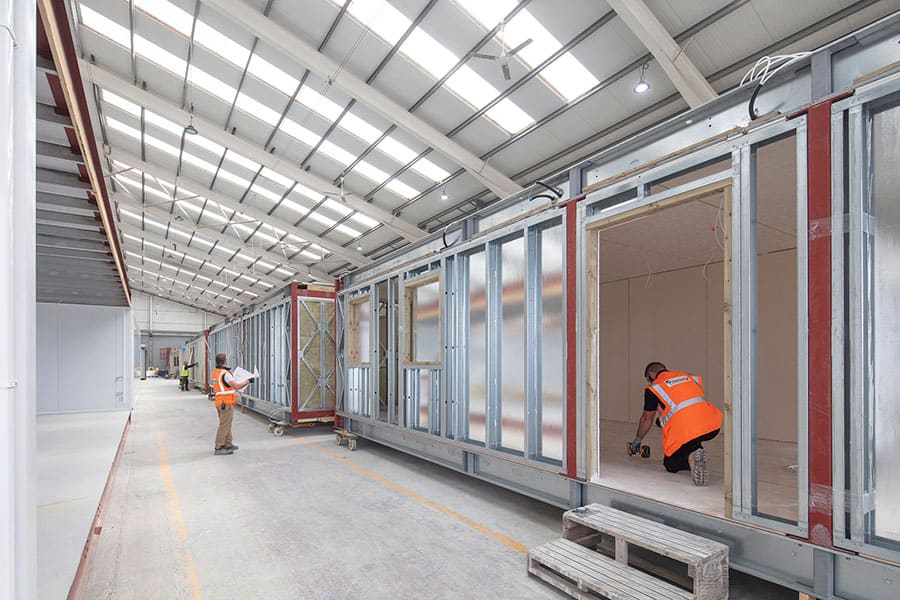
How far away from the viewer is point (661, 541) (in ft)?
12.6

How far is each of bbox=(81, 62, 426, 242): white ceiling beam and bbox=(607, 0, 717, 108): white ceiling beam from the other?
A: 9.98 meters

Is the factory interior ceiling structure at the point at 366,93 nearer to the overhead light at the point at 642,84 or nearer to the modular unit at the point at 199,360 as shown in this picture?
the overhead light at the point at 642,84

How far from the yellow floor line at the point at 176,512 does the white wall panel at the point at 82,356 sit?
107 inches

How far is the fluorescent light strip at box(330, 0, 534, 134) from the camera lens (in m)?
8.89

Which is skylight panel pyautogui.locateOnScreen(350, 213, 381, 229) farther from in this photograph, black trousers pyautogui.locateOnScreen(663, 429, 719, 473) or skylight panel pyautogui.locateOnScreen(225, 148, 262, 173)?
black trousers pyautogui.locateOnScreen(663, 429, 719, 473)

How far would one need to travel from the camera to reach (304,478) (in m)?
7.95

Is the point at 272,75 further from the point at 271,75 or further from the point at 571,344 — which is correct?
the point at 571,344

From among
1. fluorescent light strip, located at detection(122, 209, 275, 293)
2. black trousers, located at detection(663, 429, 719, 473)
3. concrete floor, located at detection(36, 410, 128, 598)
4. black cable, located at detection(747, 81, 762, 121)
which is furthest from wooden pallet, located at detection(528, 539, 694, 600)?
fluorescent light strip, located at detection(122, 209, 275, 293)

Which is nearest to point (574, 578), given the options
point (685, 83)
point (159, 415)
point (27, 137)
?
point (27, 137)

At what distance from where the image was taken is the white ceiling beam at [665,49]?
7.21m

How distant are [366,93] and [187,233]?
60.8ft

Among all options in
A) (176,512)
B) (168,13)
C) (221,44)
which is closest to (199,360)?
(221,44)

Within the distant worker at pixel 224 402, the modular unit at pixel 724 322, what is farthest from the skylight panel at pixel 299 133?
the distant worker at pixel 224 402

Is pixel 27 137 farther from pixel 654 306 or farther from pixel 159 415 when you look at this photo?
pixel 159 415
